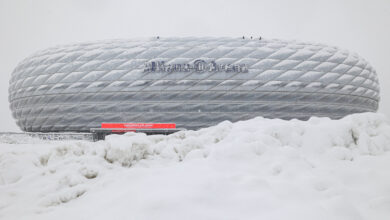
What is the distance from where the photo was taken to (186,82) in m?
27.7

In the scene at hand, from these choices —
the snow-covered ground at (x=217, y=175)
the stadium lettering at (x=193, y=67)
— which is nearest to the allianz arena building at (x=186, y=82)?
the stadium lettering at (x=193, y=67)

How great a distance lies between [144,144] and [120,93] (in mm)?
23424

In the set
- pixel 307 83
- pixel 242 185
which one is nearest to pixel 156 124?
pixel 307 83

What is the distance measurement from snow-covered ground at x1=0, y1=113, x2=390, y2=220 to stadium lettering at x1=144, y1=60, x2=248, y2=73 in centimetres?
2200

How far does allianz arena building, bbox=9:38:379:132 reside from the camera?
91.4 ft

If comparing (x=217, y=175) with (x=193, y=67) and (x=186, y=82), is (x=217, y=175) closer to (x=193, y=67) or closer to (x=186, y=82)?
(x=186, y=82)

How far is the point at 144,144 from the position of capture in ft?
18.2

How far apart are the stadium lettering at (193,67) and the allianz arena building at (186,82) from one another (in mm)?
92

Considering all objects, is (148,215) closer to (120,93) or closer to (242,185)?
(242,185)

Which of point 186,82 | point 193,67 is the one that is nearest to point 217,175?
point 186,82

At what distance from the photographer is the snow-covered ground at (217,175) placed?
11.0ft

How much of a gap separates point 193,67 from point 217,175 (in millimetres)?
24389

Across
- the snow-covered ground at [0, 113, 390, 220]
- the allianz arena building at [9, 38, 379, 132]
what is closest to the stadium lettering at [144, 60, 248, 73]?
the allianz arena building at [9, 38, 379, 132]

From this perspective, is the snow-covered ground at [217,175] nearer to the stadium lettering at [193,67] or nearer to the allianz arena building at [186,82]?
the allianz arena building at [186,82]
